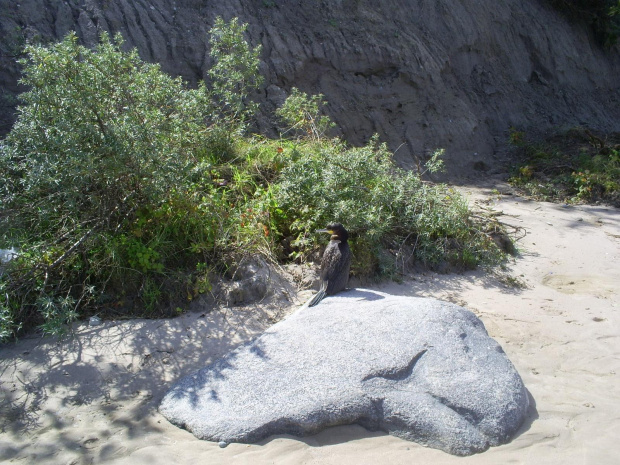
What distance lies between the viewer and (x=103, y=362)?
3932 millimetres

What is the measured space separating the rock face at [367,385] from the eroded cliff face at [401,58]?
14.6ft

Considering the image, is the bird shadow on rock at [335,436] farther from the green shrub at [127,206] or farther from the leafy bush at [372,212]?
Answer: the leafy bush at [372,212]

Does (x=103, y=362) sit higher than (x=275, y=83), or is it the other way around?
(x=275, y=83)

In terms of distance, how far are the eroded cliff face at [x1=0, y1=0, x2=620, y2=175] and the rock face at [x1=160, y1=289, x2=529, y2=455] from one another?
14.6 ft

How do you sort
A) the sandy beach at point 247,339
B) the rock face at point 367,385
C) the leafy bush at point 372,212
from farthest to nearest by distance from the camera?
the leafy bush at point 372,212
the rock face at point 367,385
the sandy beach at point 247,339

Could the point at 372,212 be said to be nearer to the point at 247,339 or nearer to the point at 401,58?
the point at 247,339

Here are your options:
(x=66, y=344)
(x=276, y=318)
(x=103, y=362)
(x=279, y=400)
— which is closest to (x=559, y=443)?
(x=279, y=400)

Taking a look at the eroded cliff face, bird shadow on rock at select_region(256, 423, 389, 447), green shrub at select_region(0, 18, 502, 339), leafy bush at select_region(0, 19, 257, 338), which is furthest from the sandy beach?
the eroded cliff face

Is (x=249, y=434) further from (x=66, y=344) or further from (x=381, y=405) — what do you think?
(x=66, y=344)

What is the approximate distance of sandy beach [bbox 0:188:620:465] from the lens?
3.15m

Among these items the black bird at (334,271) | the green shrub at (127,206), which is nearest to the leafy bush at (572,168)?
the green shrub at (127,206)

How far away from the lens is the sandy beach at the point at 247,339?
315 centimetres

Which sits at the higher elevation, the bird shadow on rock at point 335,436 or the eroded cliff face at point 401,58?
the eroded cliff face at point 401,58

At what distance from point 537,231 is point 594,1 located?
9305 mm
